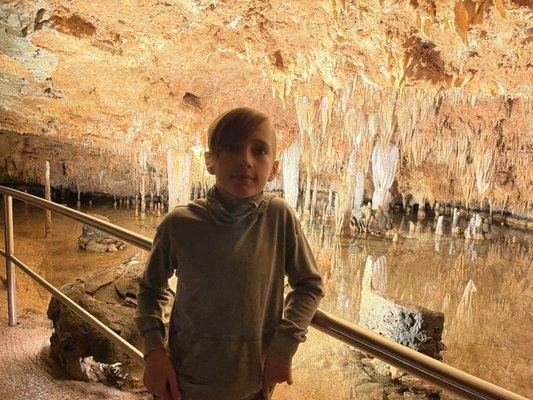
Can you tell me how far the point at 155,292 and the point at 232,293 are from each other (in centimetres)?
22

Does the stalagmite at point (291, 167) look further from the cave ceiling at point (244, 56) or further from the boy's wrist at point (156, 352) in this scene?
the boy's wrist at point (156, 352)

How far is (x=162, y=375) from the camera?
0.90 metres

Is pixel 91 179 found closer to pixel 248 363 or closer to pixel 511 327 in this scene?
pixel 511 327

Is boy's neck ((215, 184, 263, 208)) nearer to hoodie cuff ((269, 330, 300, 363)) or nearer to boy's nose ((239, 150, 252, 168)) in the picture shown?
boy's nose ((239, 150, 252, 168))

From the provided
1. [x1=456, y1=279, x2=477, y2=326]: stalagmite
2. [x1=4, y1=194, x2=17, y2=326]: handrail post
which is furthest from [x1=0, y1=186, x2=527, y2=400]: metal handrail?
[x1=456, y1=279, x2=477, y2=326]: stalagmite

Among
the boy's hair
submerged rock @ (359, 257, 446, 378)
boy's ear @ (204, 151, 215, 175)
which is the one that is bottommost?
submerged rock @ (359, 257, 446, 378)

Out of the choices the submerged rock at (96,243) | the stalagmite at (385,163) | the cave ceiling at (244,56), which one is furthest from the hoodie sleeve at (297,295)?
the stalagmite at (385,163)

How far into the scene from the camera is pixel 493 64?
14.4ft

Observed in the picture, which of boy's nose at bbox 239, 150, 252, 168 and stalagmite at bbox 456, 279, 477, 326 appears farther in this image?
stalagmite at bbox 456, 279, 477, 326

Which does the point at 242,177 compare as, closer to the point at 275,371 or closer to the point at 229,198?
the point at 229,198

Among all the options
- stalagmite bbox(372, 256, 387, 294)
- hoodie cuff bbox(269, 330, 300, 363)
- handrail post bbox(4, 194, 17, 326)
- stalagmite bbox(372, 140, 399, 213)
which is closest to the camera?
hoodie cuff bbox(269, 330, 300, 363)

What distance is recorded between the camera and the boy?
881 millimetres

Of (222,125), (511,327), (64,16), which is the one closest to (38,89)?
(64,16)

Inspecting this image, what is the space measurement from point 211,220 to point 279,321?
302 mm
